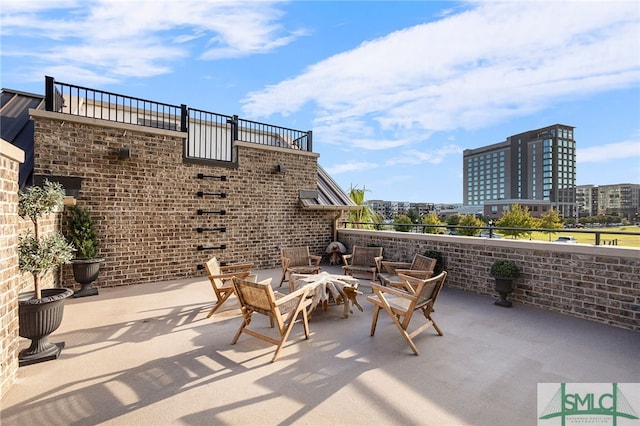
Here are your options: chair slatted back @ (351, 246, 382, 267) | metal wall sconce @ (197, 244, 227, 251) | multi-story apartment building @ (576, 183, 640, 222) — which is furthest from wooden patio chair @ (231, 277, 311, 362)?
multi-story apartment building @ (576, 183, 640, 222)

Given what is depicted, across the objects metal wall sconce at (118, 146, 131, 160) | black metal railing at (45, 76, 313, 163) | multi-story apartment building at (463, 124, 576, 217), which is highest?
multi-story apartment building at (463, 124, 576, 217)

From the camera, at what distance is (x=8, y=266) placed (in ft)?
8.52

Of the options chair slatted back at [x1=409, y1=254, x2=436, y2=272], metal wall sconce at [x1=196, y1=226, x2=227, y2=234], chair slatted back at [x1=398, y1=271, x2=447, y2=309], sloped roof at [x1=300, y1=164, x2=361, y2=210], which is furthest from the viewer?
sloped roof at [x1=300, y1=164, x2=361, y2=210]

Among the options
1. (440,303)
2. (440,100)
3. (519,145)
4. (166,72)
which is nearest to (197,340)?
(440,303)

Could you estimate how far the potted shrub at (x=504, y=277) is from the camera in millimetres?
5082

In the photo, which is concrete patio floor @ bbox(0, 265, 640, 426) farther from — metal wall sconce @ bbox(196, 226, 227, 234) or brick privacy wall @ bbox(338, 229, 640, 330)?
metal wall sconce @ bbox(196, 226, 227, 234)

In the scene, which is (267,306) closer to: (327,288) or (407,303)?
(327,288)

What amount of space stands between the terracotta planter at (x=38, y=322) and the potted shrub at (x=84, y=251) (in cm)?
272

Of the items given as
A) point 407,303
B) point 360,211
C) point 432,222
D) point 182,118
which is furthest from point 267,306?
point 432,222

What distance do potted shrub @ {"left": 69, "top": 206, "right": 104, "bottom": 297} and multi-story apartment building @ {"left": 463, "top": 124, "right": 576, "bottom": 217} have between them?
275ft

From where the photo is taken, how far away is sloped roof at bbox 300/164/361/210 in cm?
945

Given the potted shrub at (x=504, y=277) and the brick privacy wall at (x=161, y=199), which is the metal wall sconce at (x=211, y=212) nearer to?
the brick privacy wall at (x=161, y=199)

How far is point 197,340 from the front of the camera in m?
3.67

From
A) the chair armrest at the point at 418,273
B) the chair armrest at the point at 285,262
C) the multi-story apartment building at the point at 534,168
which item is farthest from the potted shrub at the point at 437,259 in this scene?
the multi-story apartment building at the point at 534,168
